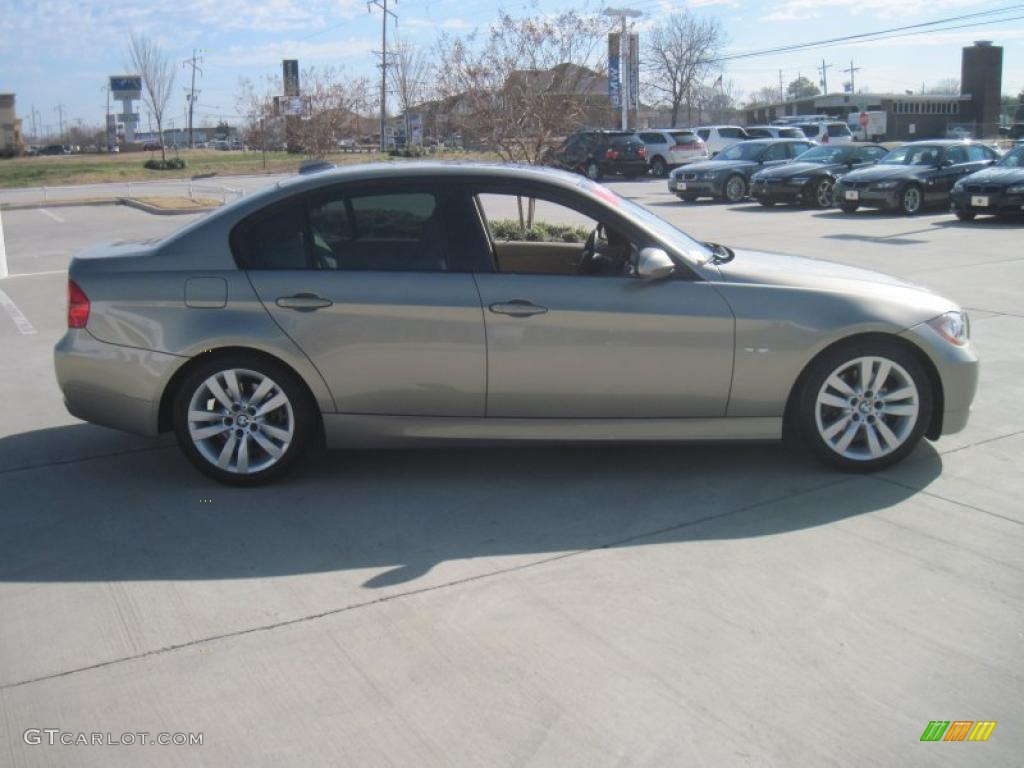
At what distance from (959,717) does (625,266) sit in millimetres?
2794

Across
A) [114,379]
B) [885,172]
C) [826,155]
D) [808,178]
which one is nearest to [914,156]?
[885,172]

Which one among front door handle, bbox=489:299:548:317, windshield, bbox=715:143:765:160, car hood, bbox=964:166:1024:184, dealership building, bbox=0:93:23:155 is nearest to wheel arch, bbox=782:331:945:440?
front door handle, bbox=489:299:548:317

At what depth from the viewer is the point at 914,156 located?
2217cm

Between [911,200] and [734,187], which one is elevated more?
[734,187]

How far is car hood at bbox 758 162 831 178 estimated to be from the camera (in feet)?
77.1

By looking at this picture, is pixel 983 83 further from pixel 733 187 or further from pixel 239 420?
pixel 239 420

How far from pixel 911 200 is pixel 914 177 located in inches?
18.6

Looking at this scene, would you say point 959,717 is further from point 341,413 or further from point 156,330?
point 156,330

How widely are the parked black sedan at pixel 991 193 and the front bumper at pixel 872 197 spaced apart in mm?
1513

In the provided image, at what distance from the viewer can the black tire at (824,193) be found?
23.5 metres

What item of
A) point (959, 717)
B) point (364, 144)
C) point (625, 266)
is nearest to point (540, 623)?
point (959, 717)

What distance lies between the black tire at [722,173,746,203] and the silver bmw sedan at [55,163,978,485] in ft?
70.8

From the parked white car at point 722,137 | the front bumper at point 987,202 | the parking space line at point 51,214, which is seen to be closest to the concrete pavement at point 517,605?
the front bumper at point 987,202

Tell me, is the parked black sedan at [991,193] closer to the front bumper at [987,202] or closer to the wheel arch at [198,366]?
the front bumper at [987,202]
